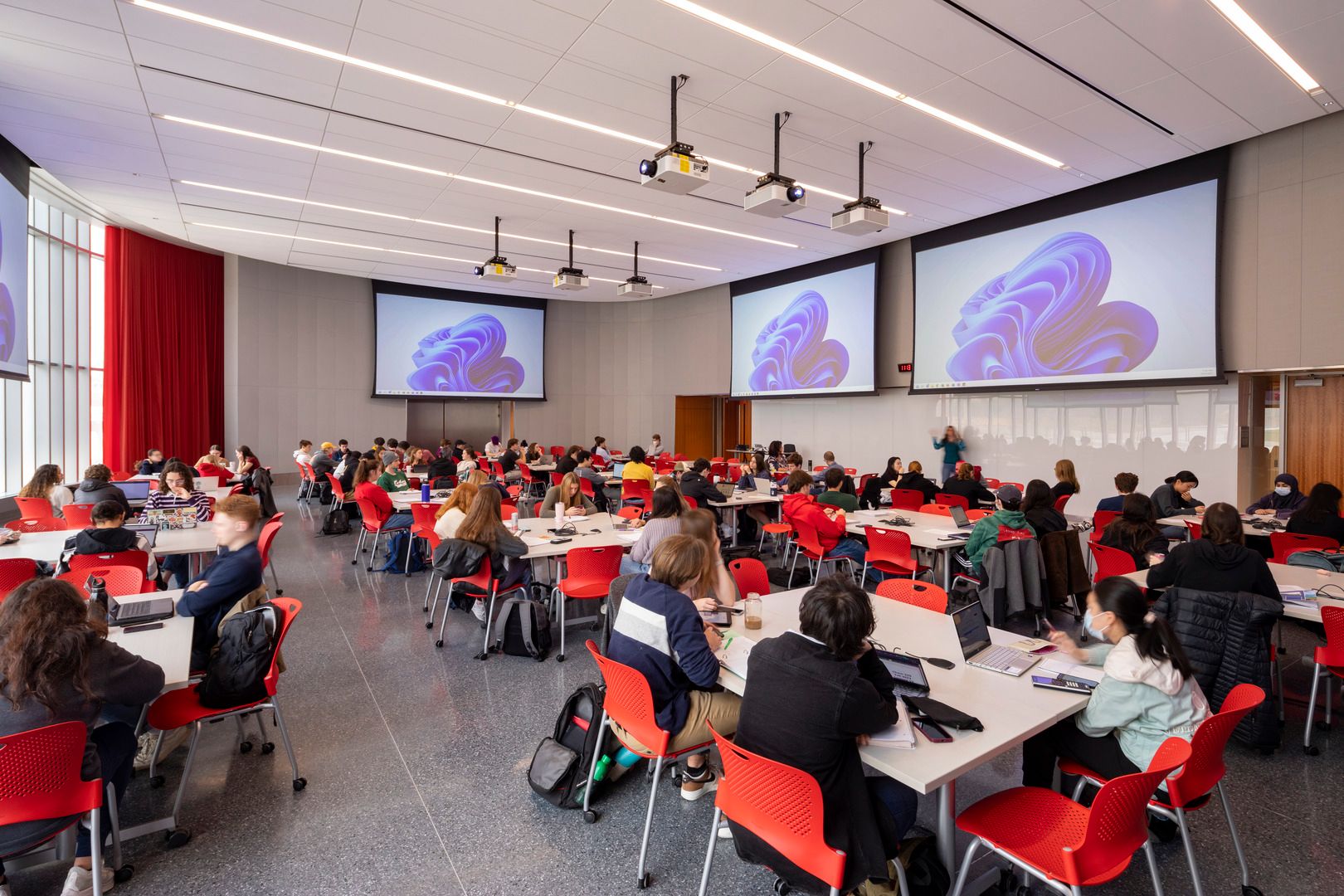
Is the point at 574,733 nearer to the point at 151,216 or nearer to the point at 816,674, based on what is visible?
the point at 816,674

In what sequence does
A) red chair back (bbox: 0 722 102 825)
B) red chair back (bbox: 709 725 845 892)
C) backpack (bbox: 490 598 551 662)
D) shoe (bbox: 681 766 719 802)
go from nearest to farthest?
red chair back (bbox: 709 725 845 892)
red chair back (bbox: 0 722 102 825)
shoe (bbox: 681 766 719 802)
backpack (bbox: 490 598 551 662)

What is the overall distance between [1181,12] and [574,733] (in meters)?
6.41

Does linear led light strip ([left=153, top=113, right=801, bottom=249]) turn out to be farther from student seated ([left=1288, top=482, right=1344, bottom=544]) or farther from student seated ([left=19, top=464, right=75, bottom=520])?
student seated ([left=1288, top=482, right=1344, bottom=544])

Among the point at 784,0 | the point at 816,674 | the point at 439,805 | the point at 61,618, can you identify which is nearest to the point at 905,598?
the point at 816,674

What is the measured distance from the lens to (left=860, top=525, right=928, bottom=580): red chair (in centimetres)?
553

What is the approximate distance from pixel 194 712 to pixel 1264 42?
27.9ft

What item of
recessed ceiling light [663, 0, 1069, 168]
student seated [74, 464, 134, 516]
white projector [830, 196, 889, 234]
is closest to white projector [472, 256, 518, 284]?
white projector [830, 196, 889, 234]

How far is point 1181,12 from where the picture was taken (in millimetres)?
4859

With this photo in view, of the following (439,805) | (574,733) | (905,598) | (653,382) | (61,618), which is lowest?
(439,805)

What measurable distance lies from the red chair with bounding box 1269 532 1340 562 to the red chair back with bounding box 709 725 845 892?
5129 millimetres

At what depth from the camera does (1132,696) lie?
2338 mm

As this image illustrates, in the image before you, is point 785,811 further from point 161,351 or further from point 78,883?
point 161,351

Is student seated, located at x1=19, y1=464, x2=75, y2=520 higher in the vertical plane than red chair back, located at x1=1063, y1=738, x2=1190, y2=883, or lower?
higher

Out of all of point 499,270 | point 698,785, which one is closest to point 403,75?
point 499,270
